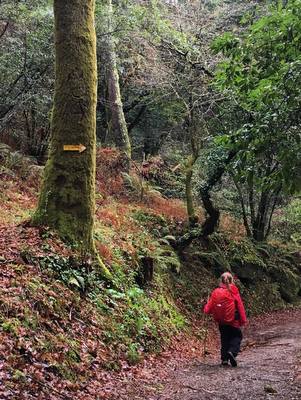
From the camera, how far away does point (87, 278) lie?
8.31m

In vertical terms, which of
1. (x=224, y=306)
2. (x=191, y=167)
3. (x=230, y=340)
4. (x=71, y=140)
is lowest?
(x=230, y=340)

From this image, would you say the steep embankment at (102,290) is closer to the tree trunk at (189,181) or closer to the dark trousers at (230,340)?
the tree trunk at (189,181)

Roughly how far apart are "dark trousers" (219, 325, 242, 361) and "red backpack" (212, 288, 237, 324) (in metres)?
0.21

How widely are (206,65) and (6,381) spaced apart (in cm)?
1372

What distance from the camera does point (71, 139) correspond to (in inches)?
345

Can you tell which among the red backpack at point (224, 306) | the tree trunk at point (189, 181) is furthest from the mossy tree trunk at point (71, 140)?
the tree trunk at point (189, 181)

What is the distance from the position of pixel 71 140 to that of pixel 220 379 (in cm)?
481

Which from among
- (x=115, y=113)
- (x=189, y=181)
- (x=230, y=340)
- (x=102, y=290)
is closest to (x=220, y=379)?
(x=230, y=340)

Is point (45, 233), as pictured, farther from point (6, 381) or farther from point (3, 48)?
point (3, 48)

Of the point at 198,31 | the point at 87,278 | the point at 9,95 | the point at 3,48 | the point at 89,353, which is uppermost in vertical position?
the point at 198,31

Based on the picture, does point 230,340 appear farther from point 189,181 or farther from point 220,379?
point 189,181

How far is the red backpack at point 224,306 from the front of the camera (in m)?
8.76

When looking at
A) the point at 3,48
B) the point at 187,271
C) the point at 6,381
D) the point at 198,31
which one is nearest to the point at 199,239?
the point at 187,271

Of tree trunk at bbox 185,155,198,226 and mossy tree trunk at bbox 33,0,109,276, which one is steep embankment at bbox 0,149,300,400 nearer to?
mossy tree trunk at bbox 33,0,109,276
